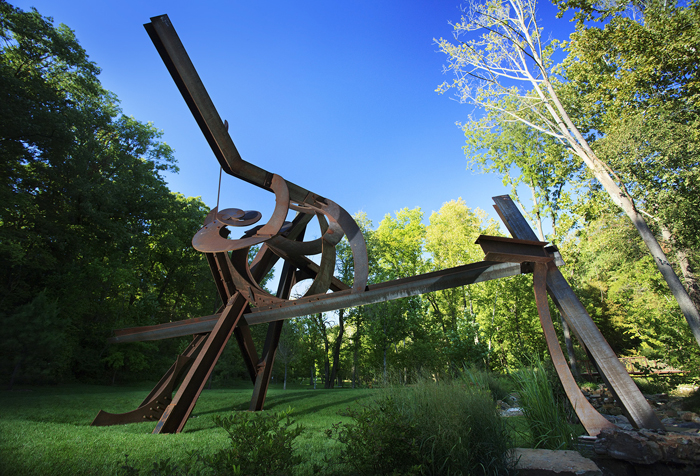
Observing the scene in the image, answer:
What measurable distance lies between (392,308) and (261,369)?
11.6 metres

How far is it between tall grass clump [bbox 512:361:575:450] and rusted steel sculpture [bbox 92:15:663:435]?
0.60m

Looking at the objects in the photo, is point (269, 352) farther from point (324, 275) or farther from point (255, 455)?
point (255, 455)

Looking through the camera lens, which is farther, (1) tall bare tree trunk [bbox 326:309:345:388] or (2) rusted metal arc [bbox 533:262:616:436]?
(1) tall bare tree trunk [bbox 326:309:345:388]

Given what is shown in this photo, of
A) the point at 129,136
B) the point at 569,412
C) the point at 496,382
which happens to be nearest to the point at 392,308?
the point at 496,382

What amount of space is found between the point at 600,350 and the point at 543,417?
4.03 feet

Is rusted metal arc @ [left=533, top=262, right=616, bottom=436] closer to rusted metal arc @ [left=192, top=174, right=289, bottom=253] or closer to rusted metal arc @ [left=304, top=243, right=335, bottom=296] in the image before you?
rusted metal arc @ [left=304, top=243, right=335, bottom=296]

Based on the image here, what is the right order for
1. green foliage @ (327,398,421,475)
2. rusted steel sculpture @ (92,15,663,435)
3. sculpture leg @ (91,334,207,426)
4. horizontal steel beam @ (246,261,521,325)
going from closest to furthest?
green foliage @ (327,398,421,475), rusted steel sculpture @ (92,15,663,435), horizontal steel beam @ (246,261,521,325), sculpture leg @ (91,334,207,426)

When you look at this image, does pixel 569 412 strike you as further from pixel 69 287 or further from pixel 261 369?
pixel 69 287

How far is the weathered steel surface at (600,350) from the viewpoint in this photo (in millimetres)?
3723

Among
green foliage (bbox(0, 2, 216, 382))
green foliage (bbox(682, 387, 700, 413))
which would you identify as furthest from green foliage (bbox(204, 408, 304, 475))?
green foliage (bbox(682, 387, 700, 413))

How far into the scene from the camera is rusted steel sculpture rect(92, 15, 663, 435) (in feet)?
13.5

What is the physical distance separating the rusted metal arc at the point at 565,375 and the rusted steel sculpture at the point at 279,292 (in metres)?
0.01

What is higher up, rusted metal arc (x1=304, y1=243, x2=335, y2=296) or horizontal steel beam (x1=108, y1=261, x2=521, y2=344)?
rusted metal arc (x1=304, y1=243, x2=335, y2=296)

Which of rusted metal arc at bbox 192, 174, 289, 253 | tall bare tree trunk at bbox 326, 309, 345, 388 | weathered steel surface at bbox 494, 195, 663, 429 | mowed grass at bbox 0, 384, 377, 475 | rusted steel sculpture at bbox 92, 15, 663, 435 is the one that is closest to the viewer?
mowed grass at bbox 0, 384, 377, 475
